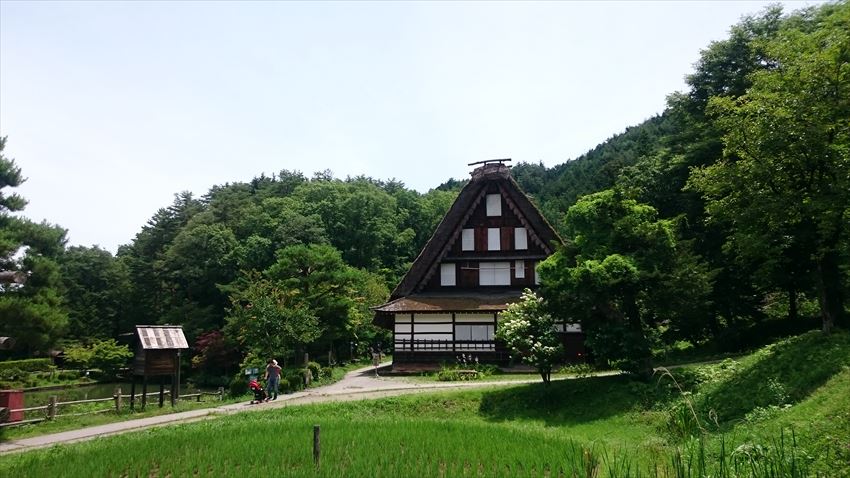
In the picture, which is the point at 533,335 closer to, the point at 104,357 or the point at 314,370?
the point at 314,370

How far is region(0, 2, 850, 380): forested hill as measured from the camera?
13547mm

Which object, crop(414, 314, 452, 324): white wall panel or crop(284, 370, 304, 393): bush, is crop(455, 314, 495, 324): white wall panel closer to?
crop(414, 314, 452, 324): white wall panel

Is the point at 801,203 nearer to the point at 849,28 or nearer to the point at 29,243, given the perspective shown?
the point at 849,28

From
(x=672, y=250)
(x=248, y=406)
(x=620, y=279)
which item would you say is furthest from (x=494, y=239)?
(x=248, y=406)

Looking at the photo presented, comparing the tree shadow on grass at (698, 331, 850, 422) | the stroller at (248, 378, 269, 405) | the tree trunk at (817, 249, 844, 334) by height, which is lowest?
the stroller at (248, 378, 269, 405)

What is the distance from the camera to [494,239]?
29281mm

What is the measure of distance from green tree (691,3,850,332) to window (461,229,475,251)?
595 inches

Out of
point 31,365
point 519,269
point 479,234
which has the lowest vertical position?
point 31,365

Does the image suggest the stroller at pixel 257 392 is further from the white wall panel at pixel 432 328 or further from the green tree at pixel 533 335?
the white wall panel at pixel 432 328

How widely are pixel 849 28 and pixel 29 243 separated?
35783 millimetres

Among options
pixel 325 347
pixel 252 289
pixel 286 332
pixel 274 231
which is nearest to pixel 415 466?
pixel 286 332

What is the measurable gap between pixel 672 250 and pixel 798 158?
4.09 m

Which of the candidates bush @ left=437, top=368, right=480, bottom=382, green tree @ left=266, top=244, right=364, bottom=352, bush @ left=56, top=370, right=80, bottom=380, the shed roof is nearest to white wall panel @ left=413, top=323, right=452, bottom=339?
bush @ left=437, top=368, right=480, bottom=382

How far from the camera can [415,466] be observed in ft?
29.6
